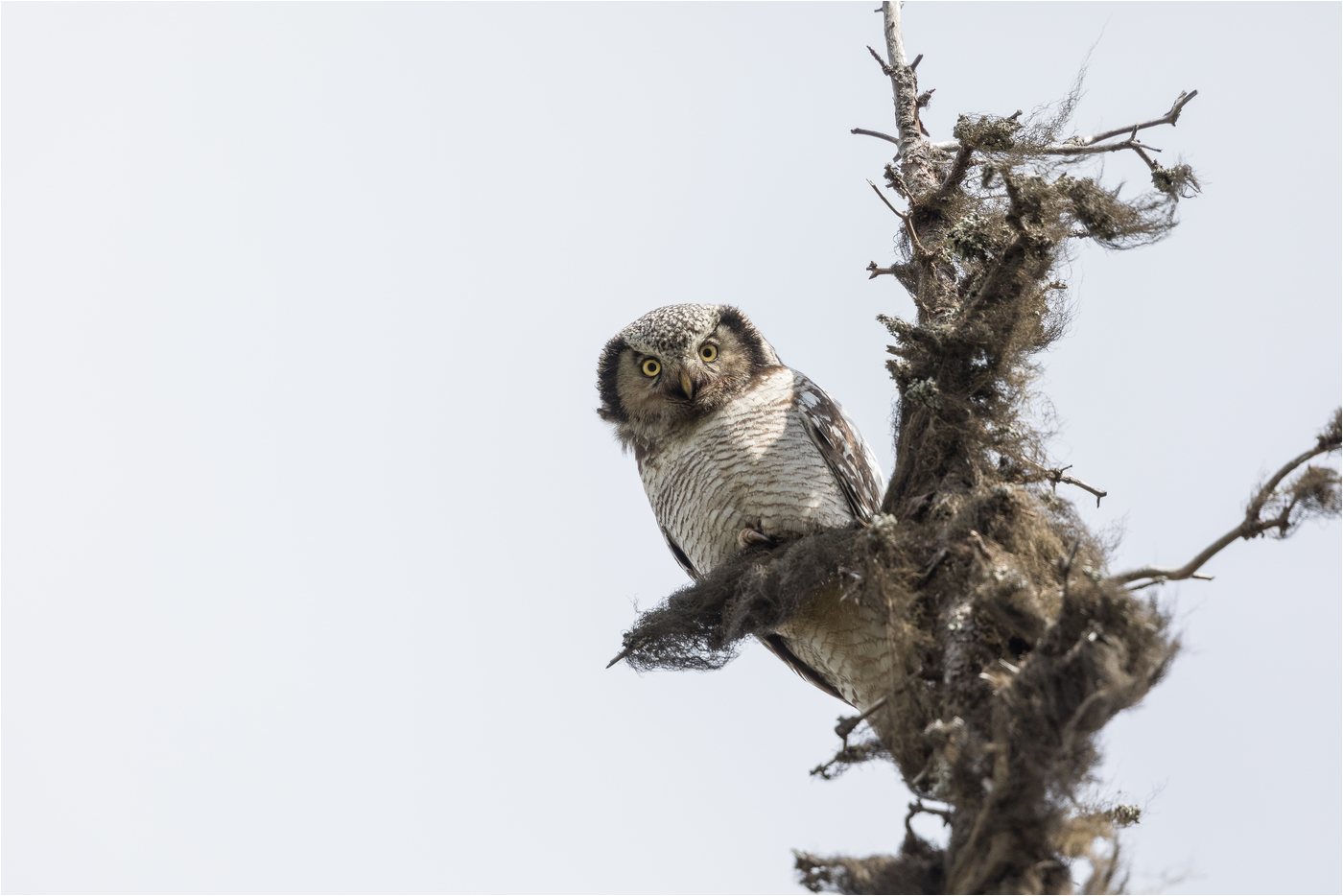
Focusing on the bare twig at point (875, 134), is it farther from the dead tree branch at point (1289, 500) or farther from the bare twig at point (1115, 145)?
the dead tree branch at point (1289, 500)

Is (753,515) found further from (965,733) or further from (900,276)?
(965,733)

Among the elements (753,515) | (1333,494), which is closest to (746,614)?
(753,515)

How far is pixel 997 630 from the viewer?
261 cm

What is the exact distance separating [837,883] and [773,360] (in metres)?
2.97

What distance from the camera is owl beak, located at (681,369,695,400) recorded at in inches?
181

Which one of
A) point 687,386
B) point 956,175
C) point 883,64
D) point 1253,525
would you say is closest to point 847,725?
point 1253,525

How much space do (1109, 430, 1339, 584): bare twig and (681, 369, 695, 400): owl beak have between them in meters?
2.36

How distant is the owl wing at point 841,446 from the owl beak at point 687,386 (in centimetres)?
45

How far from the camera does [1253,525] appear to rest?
2586 mm

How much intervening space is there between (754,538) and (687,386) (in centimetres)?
77

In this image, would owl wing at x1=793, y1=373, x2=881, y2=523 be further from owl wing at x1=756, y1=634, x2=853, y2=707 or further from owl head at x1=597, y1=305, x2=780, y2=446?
owl wing at x1=756, y1=634, x2=853, y2=707

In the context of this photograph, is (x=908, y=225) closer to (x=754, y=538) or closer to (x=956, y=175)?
(x=956, y=175)

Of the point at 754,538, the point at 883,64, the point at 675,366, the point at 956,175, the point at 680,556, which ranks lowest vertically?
the point at 754,538

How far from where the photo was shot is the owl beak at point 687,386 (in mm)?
4609
